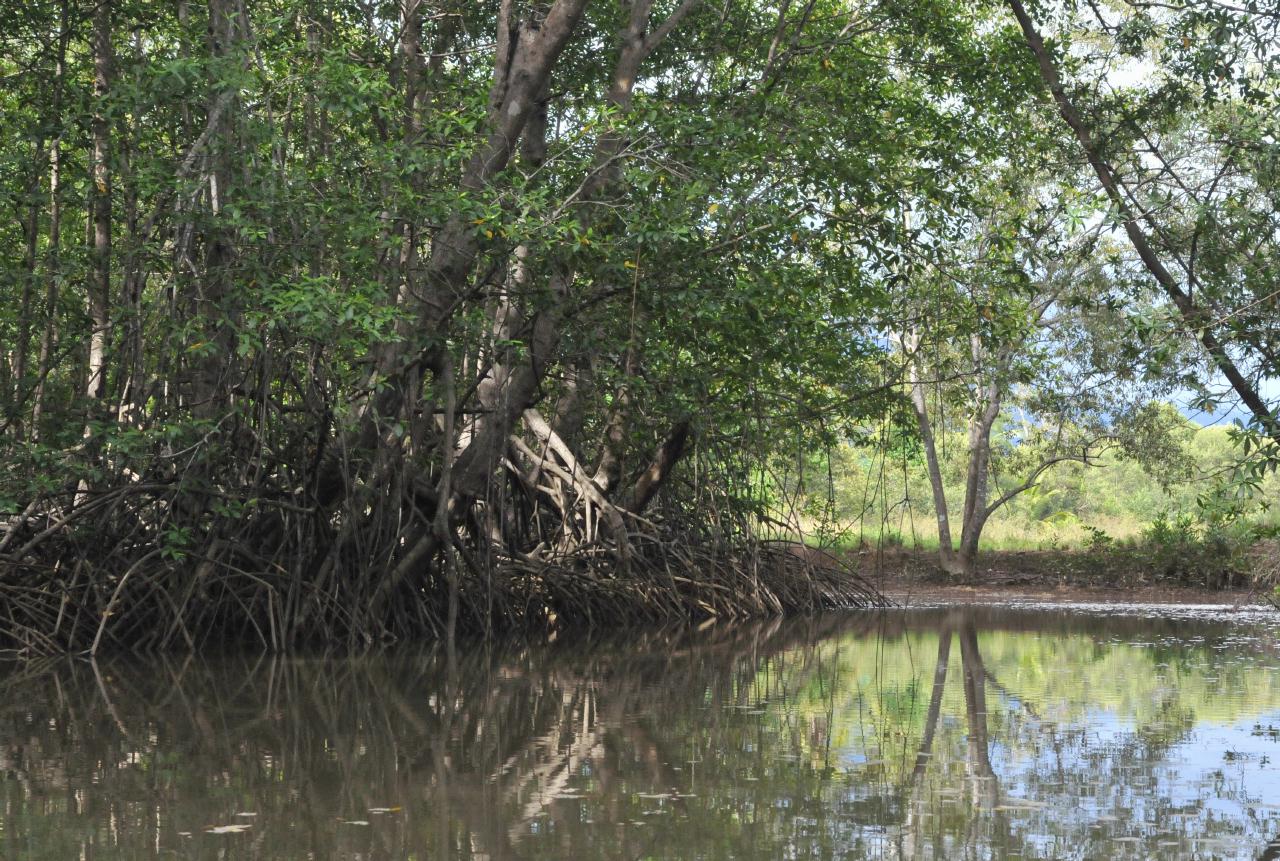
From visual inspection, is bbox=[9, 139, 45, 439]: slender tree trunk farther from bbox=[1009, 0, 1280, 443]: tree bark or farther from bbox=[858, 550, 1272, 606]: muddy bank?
bbox=[858, 550, 1272, 606]: muddy bank

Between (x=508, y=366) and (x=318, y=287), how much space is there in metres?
2.73

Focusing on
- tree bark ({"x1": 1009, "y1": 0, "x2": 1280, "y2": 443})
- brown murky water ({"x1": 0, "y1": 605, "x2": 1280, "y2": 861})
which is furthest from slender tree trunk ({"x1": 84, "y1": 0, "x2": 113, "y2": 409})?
tree bark ({"x1": 1009, "y1": 0, "x2": 1280, "y2": 443})

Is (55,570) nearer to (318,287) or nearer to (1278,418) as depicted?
(318,287)

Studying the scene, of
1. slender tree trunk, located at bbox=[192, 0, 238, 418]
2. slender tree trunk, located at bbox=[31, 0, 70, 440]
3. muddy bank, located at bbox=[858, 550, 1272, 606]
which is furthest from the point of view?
muddy bank, located at bbox=[858, 550, 1272, 606]

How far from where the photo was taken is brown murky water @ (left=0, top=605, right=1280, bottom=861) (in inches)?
145

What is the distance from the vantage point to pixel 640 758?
493 centimetres

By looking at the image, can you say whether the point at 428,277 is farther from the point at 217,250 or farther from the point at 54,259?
the point at 54,259

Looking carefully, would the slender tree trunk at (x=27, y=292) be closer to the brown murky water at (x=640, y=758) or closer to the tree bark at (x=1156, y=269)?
the brown murky water at (x=640, y=758)

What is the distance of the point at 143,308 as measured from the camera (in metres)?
7.91

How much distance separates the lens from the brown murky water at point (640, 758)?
368cm

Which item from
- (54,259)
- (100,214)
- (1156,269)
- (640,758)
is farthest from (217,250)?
(1156,269)

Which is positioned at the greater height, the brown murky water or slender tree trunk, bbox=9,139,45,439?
slender tree trunk, bbox=9,139,45,439

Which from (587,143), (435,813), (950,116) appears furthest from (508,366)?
(435,813)

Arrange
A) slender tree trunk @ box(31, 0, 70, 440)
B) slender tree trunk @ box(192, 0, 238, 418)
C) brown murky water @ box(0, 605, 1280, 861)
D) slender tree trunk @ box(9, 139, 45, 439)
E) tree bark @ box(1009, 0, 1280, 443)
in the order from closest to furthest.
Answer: brown murky water @ box(0, 605, 1280, 861), tree bark @ box(1009, 0, 1280, 443), slender tree trunk @ box(192, 0, 238, 418), slender tree trunk @ box(9, 139, 45, 439), slender tree trunk @ box(31, 0, 70, 440)
